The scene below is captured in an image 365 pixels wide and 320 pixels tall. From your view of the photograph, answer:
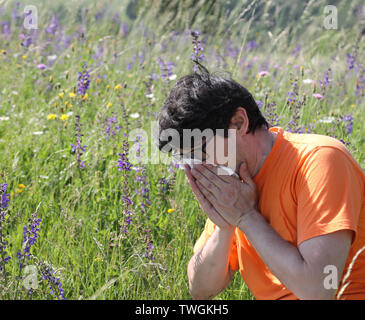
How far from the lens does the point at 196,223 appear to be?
2.58 metres

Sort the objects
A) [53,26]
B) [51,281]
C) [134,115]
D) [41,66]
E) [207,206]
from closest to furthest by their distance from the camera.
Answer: [207,206], [51,281], [134,115], [41,66], [53,26]

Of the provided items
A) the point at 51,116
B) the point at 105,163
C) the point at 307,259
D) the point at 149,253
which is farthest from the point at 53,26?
the point at 307,259

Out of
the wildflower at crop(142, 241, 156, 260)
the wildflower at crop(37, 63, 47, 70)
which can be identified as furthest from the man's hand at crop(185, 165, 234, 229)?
the wildflower at crop(37, 63, 47, 70)

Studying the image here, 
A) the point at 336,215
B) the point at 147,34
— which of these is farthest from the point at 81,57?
the point at 336,215

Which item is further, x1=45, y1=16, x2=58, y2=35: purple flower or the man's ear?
x1=45, y1=16, x2=58, y2=35: purple flower

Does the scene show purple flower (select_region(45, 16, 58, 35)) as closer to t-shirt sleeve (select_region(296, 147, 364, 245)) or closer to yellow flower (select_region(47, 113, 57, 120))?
yellow flower (select_region(47, 113, 57, 120))

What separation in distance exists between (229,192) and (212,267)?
1.18 ft

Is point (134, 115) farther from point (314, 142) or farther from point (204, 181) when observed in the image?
point (314, 142)

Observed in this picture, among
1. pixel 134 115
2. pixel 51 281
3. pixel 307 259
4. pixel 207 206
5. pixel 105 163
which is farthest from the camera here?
pixel 134 115

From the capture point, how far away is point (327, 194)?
1523 millimetres

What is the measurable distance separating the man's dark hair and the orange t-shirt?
0.18 meters

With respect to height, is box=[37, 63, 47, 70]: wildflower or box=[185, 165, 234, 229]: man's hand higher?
box=[37, 63, 47, 70]: wildflower

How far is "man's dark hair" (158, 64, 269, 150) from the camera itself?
5.54ft
